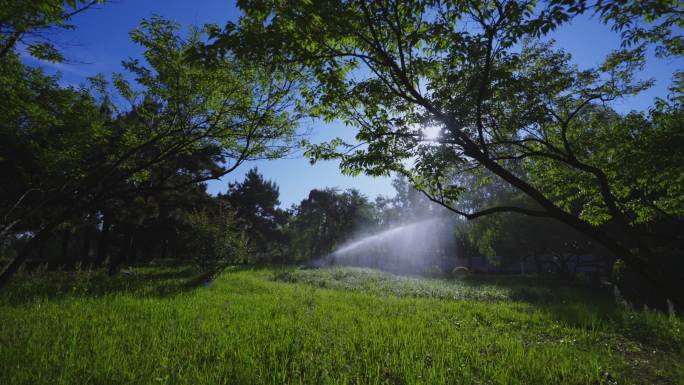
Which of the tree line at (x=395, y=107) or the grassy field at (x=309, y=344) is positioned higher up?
the tree line at (x=395, y=107)

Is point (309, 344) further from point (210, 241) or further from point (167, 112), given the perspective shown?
point (210, 241)

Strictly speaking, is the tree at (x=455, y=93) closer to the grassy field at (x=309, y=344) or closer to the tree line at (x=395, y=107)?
the tree line at (x=395, y=107)

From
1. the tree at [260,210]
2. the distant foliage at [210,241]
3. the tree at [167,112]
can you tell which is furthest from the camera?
the tree at [260,210]

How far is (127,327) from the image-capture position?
6031 mm

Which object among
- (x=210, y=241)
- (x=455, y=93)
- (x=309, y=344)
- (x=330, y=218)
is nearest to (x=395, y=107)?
(x=455, y=93)

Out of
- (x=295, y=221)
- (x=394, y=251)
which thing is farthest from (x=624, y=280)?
(x=295, y=221)

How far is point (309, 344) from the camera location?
18.1 ft

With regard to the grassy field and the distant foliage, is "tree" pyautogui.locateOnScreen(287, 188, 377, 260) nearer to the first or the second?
the distant foliage

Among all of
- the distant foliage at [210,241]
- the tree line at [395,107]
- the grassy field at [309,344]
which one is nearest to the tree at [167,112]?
the tree line at [395,107]

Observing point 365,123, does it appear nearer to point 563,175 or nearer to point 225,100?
point 225,100

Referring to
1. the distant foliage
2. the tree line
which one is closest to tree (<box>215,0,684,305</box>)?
the tree line

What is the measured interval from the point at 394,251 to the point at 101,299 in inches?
1874

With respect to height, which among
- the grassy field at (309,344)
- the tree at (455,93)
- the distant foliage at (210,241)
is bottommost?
the grassy field at (309,344)

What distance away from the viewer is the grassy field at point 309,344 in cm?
425
